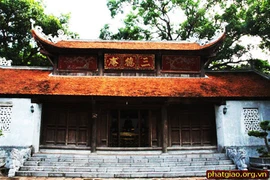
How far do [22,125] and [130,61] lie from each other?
5393 millimetres

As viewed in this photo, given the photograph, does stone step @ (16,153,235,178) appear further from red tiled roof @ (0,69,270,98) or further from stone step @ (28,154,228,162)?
red tiled roof @ (0,69,270,98)

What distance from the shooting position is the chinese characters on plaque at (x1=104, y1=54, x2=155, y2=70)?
10.9 metres

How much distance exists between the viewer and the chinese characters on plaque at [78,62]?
1081 centimetres

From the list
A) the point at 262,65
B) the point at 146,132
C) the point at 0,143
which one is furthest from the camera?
the point at 262,65

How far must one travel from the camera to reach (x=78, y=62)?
35.7ft

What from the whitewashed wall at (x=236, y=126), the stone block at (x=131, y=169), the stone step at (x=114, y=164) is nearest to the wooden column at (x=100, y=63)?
the stone step at (x=114, y=164)

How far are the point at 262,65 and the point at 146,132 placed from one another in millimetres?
9504

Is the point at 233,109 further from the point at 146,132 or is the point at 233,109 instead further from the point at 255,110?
the point at 146,132

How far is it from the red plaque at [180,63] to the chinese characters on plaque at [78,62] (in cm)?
339

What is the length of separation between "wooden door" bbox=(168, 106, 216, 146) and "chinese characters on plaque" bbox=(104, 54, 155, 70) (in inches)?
100

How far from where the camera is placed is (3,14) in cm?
1620

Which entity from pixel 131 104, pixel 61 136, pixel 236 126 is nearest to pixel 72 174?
pixel 61 136

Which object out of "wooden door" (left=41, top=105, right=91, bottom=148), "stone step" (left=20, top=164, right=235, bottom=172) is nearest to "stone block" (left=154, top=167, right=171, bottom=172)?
"stone step" (left=20, top=164, right=235, bottom=172)

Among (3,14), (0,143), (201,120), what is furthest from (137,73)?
(3,14)
